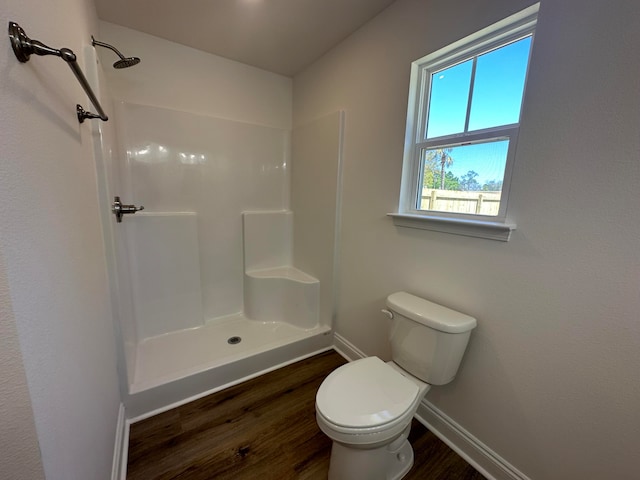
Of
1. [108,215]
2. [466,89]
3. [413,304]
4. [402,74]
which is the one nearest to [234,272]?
[108,215]

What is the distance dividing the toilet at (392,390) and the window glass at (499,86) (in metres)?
0.88

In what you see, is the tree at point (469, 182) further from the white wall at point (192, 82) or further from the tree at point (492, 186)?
the white wall at point (192, 82)

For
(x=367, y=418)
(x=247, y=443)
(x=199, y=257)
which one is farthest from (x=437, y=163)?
(x=199, y=257)

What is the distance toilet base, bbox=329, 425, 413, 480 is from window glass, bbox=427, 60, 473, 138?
4.83 feet

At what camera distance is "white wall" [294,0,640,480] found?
0.81m

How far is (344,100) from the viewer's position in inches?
70.9

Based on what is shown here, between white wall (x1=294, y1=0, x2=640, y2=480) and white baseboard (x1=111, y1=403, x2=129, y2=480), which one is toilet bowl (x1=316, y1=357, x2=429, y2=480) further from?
white baseboard (x1=111, y1=403, x2=129, y2=480)

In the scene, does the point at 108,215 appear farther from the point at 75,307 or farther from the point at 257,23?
the point at 257,23

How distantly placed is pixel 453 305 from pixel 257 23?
198 cm

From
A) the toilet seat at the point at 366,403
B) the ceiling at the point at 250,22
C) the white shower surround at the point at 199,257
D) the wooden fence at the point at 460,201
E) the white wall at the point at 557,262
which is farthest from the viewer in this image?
the white shower surround at the point at 199,257

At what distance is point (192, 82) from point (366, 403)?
7.67 feet

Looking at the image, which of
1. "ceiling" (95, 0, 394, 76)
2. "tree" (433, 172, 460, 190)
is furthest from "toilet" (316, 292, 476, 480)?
"ceiling" (95, 0, 394, 76)

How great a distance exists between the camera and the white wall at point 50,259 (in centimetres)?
42

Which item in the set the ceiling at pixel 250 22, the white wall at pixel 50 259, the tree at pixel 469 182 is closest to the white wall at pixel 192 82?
the ceiling at pixel 250 22
